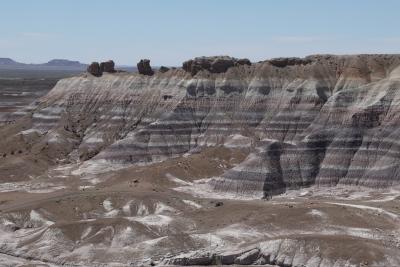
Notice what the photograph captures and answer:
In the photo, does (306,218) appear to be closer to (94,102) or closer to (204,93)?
(204,93)

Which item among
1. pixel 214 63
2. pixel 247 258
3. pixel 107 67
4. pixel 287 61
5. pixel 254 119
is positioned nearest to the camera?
pixel 247 258

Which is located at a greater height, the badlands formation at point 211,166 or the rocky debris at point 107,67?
the rocky debris at point 107,67

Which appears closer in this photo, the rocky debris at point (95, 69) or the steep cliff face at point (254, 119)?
the steep cliff face at point (254, 119)

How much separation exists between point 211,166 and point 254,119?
18149mm

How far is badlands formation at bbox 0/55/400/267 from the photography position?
78.2 m

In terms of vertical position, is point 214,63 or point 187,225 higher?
point 214,63

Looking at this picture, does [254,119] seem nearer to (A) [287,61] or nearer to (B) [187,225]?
(A) [287,61]

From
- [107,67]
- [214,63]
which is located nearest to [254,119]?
→ [214,63]

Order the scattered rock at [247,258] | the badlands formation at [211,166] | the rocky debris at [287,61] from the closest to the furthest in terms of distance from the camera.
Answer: the scattered rock at [247,258], the badlands formation at [211,166], the rocky debris at [287,61]

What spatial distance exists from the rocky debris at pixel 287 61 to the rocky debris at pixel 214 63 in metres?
6.54

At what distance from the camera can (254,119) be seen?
436 ft

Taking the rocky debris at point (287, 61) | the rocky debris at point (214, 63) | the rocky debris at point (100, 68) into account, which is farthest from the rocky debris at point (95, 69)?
the rocky debris at point (287, 61)

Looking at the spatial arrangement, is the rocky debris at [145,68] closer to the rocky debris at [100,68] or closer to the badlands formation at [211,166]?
the badlands formation at [211,166]

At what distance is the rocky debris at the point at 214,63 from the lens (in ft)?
472
